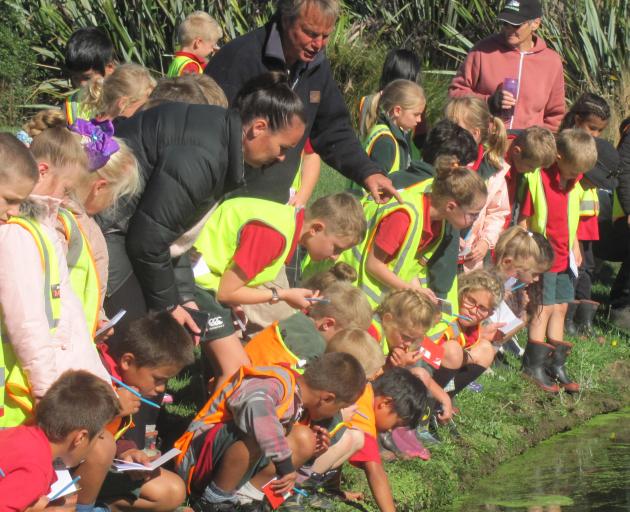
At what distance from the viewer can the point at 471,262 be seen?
865cm

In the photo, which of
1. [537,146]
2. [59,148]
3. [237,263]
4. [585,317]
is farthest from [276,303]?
[585,317]

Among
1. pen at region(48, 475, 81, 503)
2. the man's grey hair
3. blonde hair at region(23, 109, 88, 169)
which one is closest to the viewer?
pen at region(48, 475, 81, 503)

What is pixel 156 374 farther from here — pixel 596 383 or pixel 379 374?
pixel 596 383

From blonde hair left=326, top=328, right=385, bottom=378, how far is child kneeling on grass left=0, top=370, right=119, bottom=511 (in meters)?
1.79

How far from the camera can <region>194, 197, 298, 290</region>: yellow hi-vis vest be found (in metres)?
6.15

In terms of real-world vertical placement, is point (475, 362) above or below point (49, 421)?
below

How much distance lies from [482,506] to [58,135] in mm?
3243

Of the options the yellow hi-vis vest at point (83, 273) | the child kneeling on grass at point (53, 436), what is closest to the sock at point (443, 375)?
the yellow hi-vis vest at point (83, 273)

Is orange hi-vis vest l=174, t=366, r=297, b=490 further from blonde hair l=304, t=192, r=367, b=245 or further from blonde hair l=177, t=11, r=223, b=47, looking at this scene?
blonde hair l=177, t=11, r=223, b=47

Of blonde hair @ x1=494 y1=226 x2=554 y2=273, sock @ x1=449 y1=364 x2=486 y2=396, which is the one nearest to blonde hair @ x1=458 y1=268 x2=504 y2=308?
sock @ x1=449 y1=364 x2=486 y2=396

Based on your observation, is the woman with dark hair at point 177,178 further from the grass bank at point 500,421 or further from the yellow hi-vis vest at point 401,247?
the yellow hi-vis vest at point 401,247

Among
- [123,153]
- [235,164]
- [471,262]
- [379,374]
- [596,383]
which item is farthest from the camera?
[596,383]

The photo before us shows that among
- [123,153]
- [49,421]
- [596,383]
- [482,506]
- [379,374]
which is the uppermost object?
[123,153]

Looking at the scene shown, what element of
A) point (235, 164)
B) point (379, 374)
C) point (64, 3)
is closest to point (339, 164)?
point (379, 374)
